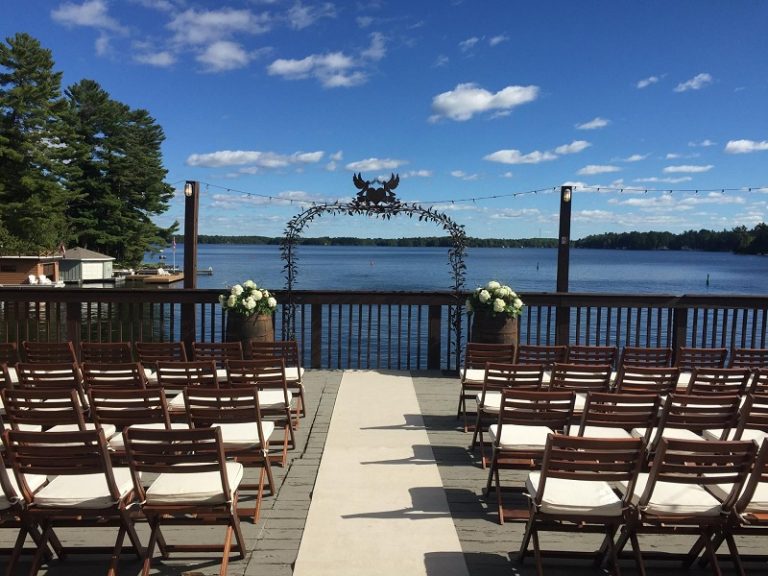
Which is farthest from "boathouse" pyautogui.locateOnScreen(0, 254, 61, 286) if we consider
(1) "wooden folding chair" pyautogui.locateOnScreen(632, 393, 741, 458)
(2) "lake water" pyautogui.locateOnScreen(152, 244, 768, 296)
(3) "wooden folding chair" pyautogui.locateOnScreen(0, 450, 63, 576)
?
(1) "wooden folding chair" pyautogui.locateOnScreen(632, 393, 741, 458)

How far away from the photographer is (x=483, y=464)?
187 inches

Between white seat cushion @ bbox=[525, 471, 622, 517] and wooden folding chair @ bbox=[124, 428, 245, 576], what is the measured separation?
1.59 m

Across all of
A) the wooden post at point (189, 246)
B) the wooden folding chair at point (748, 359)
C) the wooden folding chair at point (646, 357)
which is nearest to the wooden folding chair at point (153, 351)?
the wooden post at point (189, 246)

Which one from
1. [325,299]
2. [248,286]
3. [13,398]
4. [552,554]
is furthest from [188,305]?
[552,554]

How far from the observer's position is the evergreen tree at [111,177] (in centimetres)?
4750

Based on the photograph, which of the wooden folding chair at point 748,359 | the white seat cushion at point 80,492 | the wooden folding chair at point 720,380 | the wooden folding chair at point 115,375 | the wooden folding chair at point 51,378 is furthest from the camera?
the wooden folding chair at point 748,359

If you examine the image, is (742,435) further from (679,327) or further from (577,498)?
(679,327)

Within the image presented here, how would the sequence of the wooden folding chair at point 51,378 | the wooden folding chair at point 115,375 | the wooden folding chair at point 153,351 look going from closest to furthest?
the wooden folding chair at point 115,375
the wooden folding chair at point 51,378
the wooden folding chair at point 153,351

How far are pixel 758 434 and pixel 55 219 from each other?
45.3m

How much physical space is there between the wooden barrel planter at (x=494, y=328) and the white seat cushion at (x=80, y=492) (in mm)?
5469

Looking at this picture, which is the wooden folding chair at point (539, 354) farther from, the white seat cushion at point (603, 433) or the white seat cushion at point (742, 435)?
the white seat cushion at point (742, 435)

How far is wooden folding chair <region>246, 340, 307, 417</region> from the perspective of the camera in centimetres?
600

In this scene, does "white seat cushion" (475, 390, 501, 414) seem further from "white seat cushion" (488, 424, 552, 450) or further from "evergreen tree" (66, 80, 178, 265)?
"evergreen tree" (66, 80, 178, 265)

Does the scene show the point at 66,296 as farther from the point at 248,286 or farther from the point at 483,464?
the point at 483,464
